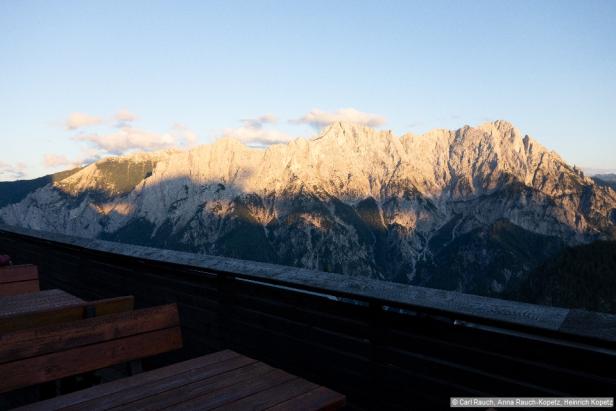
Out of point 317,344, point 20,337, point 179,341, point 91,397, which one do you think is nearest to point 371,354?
point 317,344

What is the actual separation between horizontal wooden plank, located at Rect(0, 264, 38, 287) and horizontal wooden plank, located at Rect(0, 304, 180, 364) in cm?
445

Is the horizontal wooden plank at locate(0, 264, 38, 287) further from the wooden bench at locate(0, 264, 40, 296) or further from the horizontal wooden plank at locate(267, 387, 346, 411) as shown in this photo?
the horizontal wooden plank at locate(267, 387, 346, 411)

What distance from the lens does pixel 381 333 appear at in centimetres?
409

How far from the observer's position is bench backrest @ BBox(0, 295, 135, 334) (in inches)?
170

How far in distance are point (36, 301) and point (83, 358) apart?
3157 mm

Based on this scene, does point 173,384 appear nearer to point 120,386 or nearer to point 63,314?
point 120,386

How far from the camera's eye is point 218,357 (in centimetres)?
450

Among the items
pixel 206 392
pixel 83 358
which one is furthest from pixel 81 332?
pixel 206 392

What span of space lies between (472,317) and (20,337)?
333 centimetres

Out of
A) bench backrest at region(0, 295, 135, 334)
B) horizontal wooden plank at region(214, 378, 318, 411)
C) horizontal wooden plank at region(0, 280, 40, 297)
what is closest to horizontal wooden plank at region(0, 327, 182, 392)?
bench backrest at region(0, 295, 135, 334)

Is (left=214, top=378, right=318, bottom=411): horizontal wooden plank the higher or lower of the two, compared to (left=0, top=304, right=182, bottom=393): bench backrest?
lower

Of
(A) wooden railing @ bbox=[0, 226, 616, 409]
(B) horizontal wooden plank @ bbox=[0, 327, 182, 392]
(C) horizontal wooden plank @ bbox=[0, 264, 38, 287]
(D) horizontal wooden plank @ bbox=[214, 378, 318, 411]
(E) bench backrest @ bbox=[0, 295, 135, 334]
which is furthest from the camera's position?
(C) horizontal wooden plank @ bbox=[0, 264, 38, 287]

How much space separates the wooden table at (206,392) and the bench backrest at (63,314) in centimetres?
99

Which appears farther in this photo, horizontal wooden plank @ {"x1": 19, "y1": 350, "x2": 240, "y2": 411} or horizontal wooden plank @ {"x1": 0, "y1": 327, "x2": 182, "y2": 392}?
horizontal wooden plank @ {"x1": 0, "y1": 327, "x2": 182, "y2": 392}
